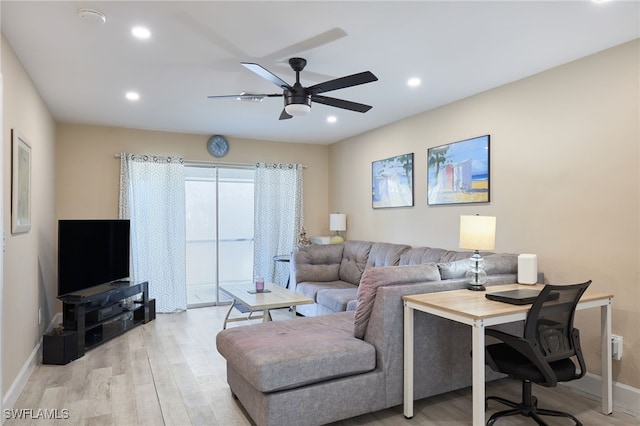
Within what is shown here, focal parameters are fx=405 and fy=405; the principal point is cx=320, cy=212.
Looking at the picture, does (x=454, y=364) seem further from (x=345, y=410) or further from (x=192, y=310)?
(x=192, y=310)

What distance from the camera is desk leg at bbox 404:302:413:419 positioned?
2.61 metres

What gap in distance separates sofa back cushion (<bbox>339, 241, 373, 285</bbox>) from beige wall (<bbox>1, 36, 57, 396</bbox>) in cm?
340

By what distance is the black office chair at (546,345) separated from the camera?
2.26 metres

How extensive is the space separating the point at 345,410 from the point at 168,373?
5.65ft

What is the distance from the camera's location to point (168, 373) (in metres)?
3.42

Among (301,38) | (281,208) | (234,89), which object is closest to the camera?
(301,38)

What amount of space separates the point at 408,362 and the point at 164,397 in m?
1.79

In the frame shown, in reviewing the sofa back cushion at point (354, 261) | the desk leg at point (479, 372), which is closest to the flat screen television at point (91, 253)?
the sofa back cushion at point (354, 261)

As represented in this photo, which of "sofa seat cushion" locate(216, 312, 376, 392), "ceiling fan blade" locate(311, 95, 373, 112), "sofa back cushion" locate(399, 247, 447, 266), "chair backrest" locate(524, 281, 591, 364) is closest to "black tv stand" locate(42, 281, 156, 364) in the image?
"sofa seat cushion" locate(216, 312, 376, 392)

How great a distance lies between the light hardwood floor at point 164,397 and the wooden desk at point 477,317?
0.24 m

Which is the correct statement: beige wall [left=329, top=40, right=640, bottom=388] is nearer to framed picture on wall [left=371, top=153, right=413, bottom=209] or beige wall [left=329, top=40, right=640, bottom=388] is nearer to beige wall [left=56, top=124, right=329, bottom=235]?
framed picture on wall [left=371, top=153, right=413, bottom=209]

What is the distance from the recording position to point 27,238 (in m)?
3.43

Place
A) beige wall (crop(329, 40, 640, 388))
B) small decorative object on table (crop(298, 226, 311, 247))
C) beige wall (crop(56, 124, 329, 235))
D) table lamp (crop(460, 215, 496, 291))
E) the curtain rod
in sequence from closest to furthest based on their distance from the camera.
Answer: beige wall (crop(329, 40, 640, 388))
table lamp (crop(460, 215, 496, 291))
beige wall (crop(56, 124, 329, 235))
the curtain rod
small decorative object on table (crop(298, 226, 311, 247))

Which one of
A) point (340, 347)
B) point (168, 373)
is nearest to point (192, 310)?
point (168, 373)
